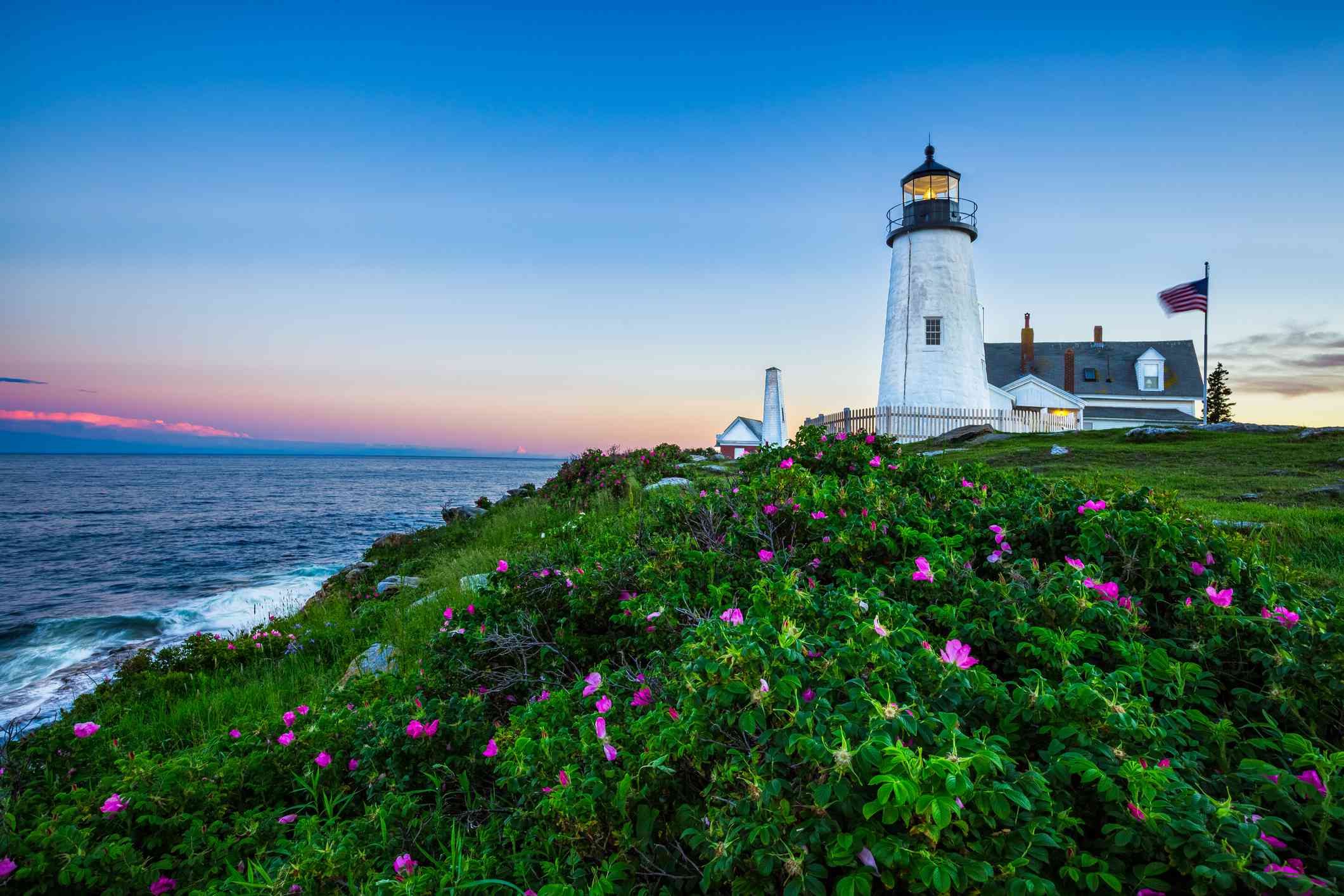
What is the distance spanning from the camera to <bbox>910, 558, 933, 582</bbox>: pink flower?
9.29ft

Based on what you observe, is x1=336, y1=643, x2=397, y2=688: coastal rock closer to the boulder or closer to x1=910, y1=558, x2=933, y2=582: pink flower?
x1=910, y1=558, x2=933, y2=582: pink flower

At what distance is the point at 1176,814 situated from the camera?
59.8 inches

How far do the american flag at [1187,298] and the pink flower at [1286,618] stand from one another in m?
27.7

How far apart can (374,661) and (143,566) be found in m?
16.0

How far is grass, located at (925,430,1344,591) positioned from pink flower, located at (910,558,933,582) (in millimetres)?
1523

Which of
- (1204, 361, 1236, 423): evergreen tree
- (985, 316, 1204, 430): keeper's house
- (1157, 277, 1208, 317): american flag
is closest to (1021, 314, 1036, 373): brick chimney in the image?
(985, 316, 1204, 430): keeper's house

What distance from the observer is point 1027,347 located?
39562 millimetres

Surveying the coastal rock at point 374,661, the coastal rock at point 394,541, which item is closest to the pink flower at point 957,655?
the coastal rock at point 374,661

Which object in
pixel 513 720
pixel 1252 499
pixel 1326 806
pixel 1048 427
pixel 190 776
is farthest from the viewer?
pixel 1048 427

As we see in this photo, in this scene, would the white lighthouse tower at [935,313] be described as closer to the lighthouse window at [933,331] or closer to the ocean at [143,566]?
the lighthouse window at [933,331]

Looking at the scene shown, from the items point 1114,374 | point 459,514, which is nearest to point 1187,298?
point 1114,374

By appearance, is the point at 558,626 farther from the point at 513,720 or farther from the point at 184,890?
the point at 184,890

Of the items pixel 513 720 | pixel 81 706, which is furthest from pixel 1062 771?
pixel 81 706

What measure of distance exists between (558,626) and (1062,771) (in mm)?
2736
